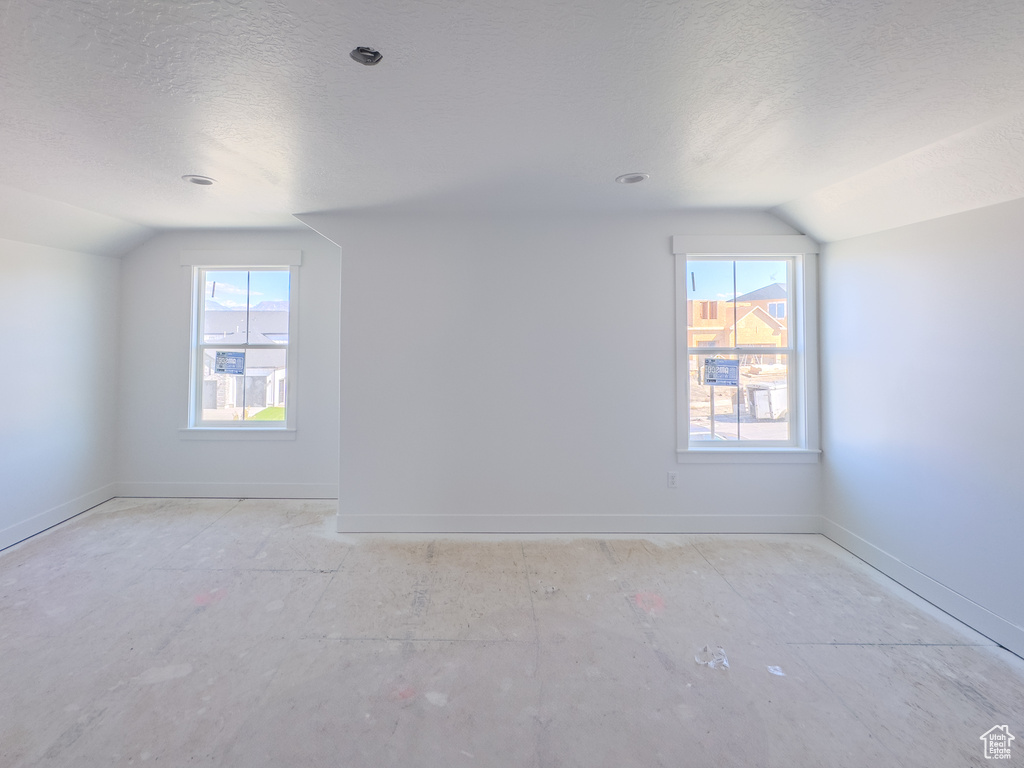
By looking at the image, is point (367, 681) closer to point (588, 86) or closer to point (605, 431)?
point (605, 431)

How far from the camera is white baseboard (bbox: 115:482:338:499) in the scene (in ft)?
14.3

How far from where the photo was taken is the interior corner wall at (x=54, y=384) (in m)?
3.37

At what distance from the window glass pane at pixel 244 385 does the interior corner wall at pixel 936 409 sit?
4.77 metres

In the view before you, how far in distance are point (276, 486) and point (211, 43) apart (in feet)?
12.3

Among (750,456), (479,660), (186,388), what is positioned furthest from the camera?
(186,388)

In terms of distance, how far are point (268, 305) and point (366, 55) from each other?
3406mm

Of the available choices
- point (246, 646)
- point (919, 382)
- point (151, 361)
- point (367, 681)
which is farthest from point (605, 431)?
point (151, 361)

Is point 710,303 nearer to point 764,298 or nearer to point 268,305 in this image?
point 764,298

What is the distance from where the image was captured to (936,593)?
8.56ft

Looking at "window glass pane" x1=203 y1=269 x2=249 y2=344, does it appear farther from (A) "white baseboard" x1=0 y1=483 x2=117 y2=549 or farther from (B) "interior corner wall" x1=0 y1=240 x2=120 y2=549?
(A) "white baseboard" x1=0 y1=483 x2=117 y2=549

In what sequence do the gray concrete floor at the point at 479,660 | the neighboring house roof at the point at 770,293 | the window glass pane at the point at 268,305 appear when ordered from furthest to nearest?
the window glass pane at the point at 268,305
the neighboring house roof at the point at 770,293
the gray concrete floor at the point at 479,660

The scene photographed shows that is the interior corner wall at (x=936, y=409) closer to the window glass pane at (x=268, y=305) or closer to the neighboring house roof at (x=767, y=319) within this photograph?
the neighboring house roof at (x=767, y=319)

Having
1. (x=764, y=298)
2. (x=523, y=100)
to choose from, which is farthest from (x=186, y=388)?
(x=764, y=298)
